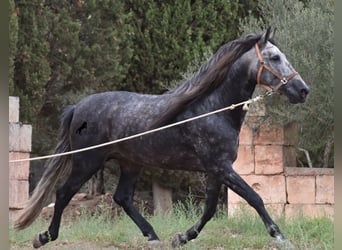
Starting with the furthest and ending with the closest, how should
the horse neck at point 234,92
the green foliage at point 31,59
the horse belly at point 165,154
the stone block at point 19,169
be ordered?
the green foliage at point 31,59 → the stone block at point 19,169 → the horse belly at point 165,154 → the horse neck at point 234,92

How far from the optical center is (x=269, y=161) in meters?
8.35

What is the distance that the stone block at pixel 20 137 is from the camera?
334 inches

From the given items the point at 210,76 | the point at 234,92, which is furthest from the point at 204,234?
the point at 210,76

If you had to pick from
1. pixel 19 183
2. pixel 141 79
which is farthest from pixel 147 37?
pixel 19 183

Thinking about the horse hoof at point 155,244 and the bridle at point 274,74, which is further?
the horse hoof at point 155,244

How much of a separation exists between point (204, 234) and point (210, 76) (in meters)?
1.94

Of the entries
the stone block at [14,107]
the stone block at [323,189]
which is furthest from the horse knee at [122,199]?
the stone block at [323,189]

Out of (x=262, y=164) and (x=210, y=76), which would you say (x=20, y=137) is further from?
(x=210, y=76)

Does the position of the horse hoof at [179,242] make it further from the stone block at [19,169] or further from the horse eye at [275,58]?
the stone block at [19,169]

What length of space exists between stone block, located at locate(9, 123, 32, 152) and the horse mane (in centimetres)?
396

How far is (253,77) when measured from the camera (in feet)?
16.1

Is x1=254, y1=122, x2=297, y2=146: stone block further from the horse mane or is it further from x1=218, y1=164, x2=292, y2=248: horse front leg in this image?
x1=218, y1=164, x2=292, y2=248: horse front leg

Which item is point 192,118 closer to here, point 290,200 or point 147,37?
point 290,200

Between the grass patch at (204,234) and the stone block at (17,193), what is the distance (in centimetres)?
138
